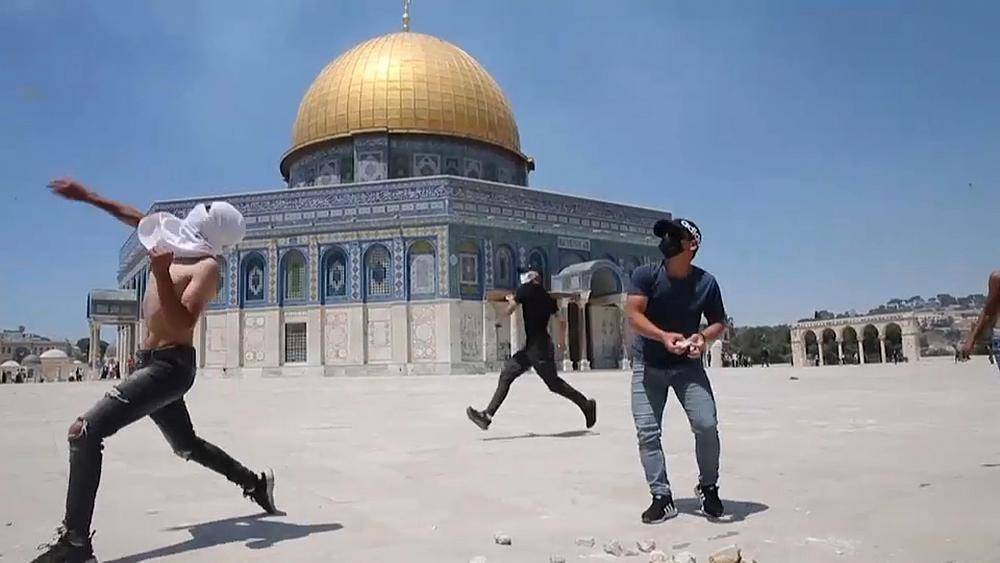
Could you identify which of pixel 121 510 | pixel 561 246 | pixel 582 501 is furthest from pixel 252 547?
pixel 561 246

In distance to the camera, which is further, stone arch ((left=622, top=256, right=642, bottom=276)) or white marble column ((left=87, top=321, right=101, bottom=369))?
white marble column ((left=87, top=321, right=101, bottom=369))

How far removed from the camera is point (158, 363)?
3289 millimetres

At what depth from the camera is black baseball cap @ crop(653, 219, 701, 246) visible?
3.76 meters

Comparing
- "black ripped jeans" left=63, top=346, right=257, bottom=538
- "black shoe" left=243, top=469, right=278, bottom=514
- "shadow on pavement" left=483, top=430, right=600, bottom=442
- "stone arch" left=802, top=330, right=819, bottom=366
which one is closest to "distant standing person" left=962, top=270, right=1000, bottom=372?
"shadow on pavement" left=483, top=430, right=600, bottom=442

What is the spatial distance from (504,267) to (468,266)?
1929 mm

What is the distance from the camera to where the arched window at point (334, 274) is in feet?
103

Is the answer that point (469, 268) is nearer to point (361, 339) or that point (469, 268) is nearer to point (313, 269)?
point (361, 339)

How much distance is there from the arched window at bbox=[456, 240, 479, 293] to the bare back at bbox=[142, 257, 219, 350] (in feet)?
89.0

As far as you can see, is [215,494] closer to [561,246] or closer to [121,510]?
[121,510]

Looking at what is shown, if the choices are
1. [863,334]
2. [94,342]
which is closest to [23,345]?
[94,342]

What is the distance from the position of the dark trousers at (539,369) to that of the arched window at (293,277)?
25.4 metres

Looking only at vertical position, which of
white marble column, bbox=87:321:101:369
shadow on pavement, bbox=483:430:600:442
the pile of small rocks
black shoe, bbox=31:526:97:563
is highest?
white marble column, bbox=87:321:101:369

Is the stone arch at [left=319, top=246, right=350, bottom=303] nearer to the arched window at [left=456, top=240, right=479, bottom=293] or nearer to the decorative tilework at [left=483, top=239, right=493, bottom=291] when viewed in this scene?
the arched window at [left=456, top=240, right=479, bottom=293]

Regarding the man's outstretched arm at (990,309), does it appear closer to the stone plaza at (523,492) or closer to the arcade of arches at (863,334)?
the stone plaza at (523,492)
